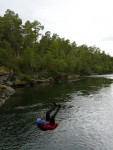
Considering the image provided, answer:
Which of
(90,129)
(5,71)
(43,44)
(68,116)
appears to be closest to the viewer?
(90,129)

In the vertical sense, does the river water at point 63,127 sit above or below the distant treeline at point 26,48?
below

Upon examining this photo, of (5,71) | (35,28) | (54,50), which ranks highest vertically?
(35,28)

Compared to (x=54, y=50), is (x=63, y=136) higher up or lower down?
lower down

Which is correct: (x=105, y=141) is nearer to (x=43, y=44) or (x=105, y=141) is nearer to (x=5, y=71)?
(x=5, y=71)

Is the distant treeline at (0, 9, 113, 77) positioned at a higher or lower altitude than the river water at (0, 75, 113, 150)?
higher

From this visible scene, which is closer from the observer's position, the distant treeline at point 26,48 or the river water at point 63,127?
the river water at point 63,127

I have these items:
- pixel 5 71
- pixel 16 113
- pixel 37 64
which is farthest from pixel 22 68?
pixel 16 113

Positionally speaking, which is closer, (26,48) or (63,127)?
(63,127)

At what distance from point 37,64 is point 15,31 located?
69.2 ft

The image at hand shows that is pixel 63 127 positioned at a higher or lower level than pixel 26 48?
lower

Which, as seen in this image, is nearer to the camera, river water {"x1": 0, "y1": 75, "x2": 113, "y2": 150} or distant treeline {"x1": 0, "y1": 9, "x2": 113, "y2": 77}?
river water {"x1": 0, "y1": 75, "x2": 113, "y2": 150}

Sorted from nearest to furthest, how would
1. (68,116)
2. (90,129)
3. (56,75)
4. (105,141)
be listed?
(105,141)
(90,129)
(68,116)
(56,75)

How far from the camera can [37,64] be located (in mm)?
134250

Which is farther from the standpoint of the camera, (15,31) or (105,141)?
(15,31)
